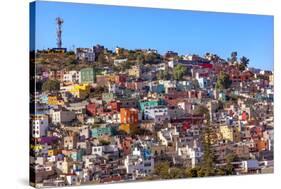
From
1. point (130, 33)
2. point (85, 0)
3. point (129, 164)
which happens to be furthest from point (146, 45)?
point (129, 164)

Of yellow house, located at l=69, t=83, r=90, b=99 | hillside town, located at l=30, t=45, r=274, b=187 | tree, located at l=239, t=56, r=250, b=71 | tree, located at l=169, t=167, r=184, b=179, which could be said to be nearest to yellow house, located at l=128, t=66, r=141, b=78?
hillside town, located at l=30, t=45, r=274, b=187

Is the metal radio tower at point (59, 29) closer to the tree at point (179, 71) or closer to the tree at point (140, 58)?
the tree at point (140, 58)

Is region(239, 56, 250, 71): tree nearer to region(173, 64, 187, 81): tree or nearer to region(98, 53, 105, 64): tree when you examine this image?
region(173, 64, 187, 81): tree

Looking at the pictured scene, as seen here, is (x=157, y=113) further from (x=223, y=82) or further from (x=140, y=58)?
(x=223, y=82)

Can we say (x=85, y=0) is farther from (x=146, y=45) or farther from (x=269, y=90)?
(x=269, y=90)

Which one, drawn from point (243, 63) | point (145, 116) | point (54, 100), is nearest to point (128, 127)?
point (145, 116)
